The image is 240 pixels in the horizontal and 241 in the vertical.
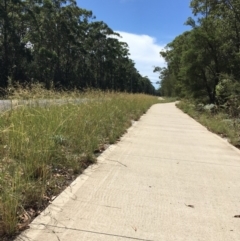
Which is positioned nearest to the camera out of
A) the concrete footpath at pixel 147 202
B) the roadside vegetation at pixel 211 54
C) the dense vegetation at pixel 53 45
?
the concrete footpath at pixel 147 202

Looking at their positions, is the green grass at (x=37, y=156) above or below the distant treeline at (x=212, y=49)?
below

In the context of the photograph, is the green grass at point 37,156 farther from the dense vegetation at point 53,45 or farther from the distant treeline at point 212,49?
the dense vegetation at point 53,45

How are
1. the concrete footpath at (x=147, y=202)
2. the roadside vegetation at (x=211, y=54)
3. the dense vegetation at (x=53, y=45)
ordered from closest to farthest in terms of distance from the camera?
the concrete footpath at (x=147, y=202) < the roadside vegetation at (x=211, y=54) < the dense vegetation at (x=53, y=45)

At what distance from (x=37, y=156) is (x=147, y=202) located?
1.62m

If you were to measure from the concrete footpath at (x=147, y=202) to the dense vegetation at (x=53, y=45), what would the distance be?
25.4m

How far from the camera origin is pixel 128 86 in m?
100

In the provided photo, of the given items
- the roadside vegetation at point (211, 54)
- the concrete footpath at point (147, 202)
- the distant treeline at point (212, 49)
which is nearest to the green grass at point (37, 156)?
the concrete footpath at point (147, 202)

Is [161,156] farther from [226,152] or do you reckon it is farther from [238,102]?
[238,102]

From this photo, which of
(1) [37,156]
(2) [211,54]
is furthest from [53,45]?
(1) [37,156]

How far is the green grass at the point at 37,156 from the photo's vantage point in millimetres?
3480

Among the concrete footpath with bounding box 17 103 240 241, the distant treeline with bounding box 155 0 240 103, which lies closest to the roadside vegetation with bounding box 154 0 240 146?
the distant treeline with bounding box 155 0 240 103

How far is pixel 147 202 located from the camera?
170 inches

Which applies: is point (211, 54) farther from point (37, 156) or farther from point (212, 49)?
point (37, 156)

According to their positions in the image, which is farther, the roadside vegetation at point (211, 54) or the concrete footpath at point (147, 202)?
the roadside vegetation at point (211, 54)
